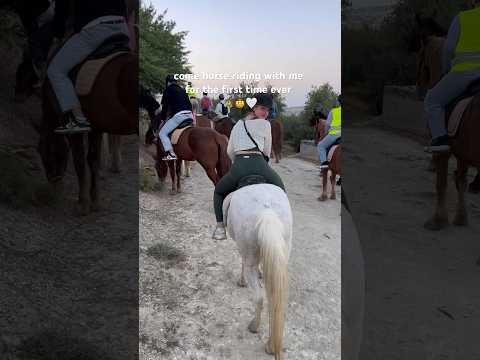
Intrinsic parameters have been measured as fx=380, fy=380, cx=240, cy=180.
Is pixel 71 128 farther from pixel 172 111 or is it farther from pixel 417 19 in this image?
pixel 417 19

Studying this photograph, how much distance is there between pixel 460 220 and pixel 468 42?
4.85 ft

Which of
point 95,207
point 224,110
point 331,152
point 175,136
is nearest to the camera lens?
point 95,207

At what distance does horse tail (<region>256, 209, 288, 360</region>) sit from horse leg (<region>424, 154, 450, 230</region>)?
1.30 meters

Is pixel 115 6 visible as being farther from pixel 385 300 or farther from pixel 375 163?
pixel 385 300

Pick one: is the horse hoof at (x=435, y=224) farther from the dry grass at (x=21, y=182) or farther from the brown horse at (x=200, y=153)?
the dry grass at (x=21, y=182)

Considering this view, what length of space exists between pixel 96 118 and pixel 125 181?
0.62 meters

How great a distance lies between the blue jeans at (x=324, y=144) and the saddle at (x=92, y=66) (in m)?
2.06

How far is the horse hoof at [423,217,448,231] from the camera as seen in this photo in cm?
330

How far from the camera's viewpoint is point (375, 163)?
3447 mm

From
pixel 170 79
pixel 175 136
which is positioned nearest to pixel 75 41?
pixel 170 79

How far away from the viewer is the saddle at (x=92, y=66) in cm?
322

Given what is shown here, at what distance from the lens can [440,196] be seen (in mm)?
3320

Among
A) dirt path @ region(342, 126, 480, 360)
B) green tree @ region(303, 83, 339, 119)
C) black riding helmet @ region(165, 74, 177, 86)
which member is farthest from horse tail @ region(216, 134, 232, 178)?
dirt path @ region(342, 126, 480, 360)

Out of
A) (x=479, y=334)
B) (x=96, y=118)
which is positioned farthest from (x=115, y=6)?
(x=479, y=334)
